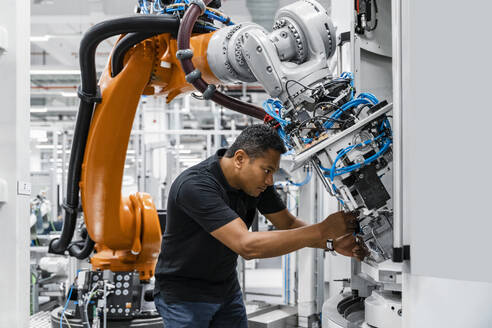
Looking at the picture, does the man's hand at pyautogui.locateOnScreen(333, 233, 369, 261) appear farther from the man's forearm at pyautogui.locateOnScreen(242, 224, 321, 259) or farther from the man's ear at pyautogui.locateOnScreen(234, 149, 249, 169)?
the man's ear at pyautogui.locateOnScreen(234, 149, 249, 169)

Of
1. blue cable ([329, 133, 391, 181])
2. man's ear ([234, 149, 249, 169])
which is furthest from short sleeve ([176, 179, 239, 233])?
blue cable ([329, 133, 391, 181])

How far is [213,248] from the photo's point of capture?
228 cm

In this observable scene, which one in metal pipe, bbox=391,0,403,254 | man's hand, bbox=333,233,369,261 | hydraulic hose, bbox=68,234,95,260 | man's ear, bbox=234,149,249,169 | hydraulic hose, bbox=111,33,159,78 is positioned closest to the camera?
metal pipe, bbox=391,0,403,254

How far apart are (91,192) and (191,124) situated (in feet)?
39.7

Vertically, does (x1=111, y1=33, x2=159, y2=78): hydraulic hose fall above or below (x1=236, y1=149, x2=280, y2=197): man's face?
above

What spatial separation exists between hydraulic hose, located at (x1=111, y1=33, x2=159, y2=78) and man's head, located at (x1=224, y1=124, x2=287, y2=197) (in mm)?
823

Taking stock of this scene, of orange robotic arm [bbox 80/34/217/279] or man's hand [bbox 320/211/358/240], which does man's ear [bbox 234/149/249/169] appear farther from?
man's hand [bbox 320/211/358/240]

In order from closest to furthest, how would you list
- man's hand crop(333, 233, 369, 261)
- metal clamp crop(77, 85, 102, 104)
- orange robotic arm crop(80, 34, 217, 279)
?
man's hand crop(333, 233, 369, 261) → orange robotic arm crop(80, 34, 217, 279) → metal clamp crop(77, 85, 102, 104)

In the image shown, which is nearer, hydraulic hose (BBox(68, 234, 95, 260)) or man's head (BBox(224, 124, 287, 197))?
man's head (BBox(224, 124, 287, 197))

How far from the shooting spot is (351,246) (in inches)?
78.3

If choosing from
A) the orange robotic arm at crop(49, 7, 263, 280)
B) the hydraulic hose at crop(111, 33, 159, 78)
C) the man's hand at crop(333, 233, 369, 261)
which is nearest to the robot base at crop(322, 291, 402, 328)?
the man's hand at crop(333, 233, 369, 261)

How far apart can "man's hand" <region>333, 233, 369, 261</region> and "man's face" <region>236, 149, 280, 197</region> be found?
42 cm

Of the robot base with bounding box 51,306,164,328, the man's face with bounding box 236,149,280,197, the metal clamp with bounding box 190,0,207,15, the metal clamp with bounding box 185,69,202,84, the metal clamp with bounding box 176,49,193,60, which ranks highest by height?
the metal clamp with bounding box 190,0,207,15

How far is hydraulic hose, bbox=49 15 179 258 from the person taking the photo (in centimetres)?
236
